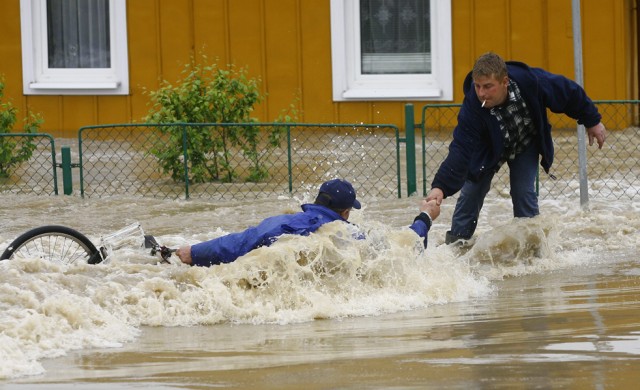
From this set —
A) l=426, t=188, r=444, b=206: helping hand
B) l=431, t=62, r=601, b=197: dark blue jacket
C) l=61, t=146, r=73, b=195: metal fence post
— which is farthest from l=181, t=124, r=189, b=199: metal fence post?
l=426, t=188, r=444, b=206: helping hand

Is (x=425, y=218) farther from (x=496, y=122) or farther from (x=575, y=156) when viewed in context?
(x=575, y=156)

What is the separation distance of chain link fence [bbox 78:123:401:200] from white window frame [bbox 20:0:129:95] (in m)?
2.26

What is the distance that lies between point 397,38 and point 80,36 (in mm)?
4134

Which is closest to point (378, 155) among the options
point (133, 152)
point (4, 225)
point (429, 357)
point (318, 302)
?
point (133, 152)

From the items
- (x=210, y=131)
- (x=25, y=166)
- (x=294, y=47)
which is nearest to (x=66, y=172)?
(x=25, y=166)

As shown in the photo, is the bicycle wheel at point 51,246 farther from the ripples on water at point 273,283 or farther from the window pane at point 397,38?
the window pane at point 397,38

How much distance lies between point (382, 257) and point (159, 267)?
1.39 meters

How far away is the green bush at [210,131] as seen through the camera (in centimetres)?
1297

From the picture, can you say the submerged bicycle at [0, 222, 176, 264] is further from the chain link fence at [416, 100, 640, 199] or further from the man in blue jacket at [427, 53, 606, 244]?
the chain link fence at [416, 100, 640, 199]

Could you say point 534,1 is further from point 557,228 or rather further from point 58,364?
point 58,364

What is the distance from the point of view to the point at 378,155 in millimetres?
14086

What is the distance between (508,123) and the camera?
8.62m

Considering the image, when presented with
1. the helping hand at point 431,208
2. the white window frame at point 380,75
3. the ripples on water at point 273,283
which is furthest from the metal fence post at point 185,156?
the helping hand at point 431,208

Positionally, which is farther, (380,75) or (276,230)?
(380,75)
